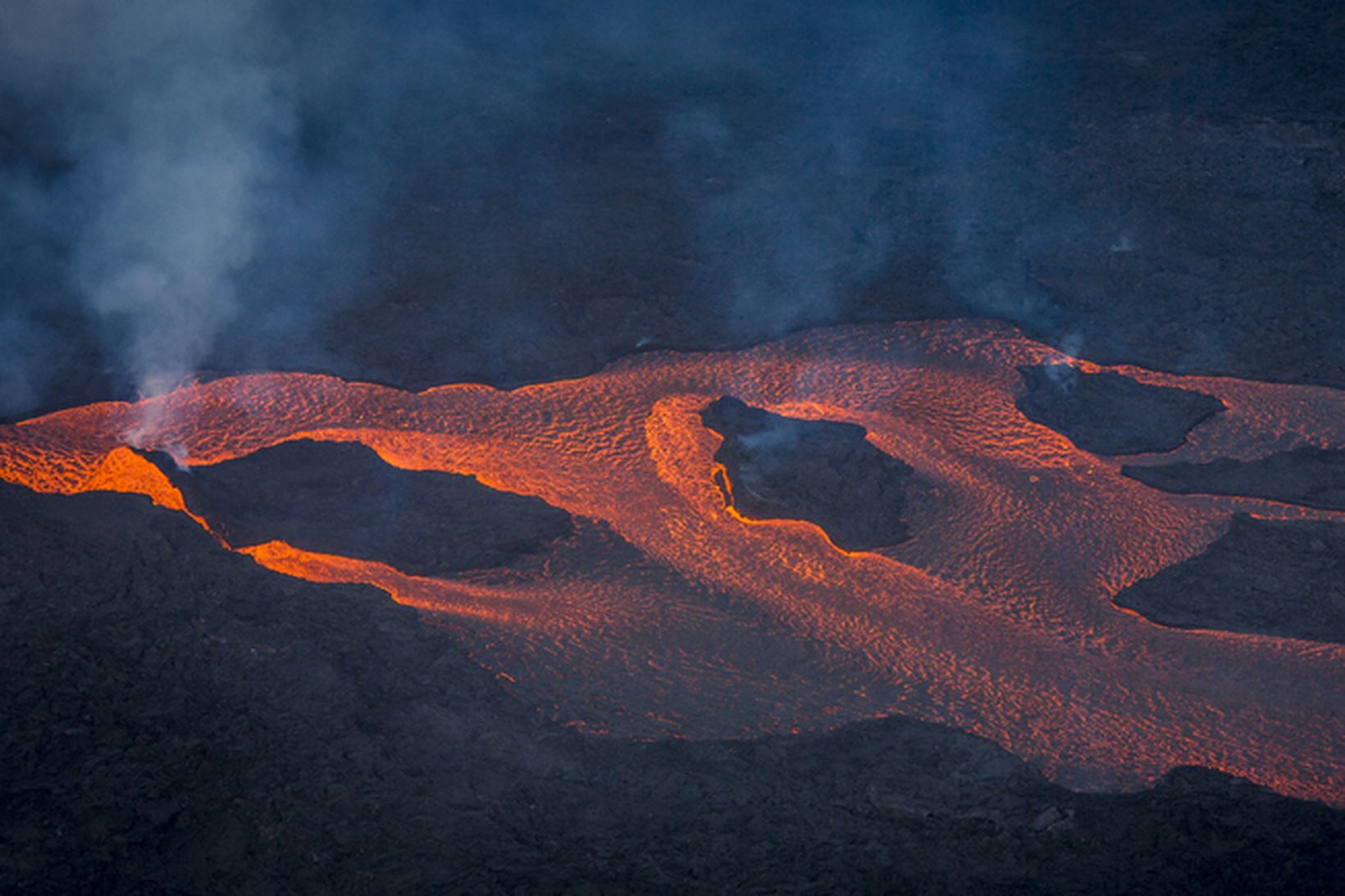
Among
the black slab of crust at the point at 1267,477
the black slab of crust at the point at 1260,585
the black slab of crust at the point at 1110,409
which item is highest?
the black slab of crust at the point at 1110,409

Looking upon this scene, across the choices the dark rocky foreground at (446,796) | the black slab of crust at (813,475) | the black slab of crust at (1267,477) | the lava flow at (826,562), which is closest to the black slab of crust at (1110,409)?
the lava flow at (826,562)

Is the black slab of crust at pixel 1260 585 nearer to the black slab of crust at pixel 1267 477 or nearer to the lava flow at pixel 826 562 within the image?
the lava flow at pixel 826 562

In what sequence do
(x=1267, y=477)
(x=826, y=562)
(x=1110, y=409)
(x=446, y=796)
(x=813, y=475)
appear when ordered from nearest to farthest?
(x=446, y=796) < (x=826, y=562) < (x=813, y=475) < (x=1267, y=477) < (x=1110, y=409)

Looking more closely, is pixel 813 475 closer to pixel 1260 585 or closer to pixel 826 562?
pixel 826 562

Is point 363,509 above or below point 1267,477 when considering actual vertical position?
above

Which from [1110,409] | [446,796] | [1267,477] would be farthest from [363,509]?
[1267,477]

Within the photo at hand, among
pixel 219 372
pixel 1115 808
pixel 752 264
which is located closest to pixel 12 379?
pixel 219 372
